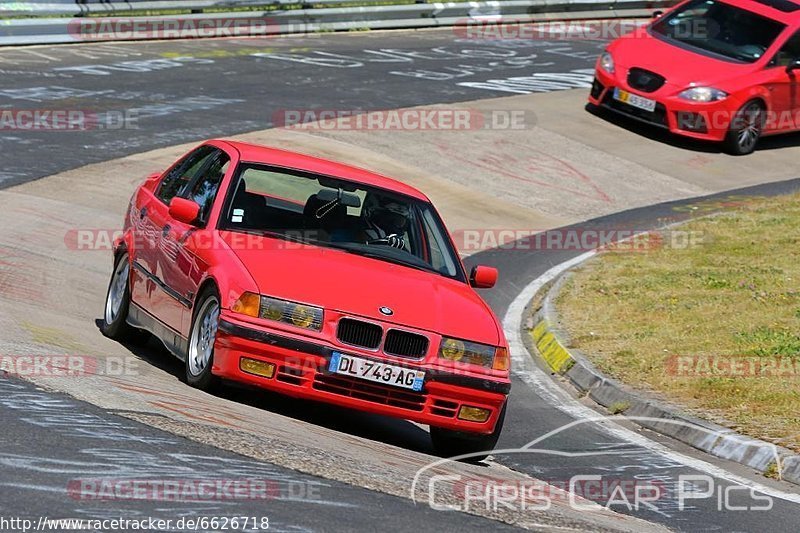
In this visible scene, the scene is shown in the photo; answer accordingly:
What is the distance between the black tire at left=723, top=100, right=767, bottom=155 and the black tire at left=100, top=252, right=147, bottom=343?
43.4 feet

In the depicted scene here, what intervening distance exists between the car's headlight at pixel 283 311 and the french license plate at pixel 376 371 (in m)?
0.25

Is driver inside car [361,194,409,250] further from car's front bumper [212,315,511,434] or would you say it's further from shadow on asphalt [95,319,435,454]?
car's front bumper [212,315,511,434]

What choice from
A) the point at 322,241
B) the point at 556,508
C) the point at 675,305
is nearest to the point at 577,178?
the point at 675,305

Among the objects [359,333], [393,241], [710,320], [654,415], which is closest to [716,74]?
[710,320]

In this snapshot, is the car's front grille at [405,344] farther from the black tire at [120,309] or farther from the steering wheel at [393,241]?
the black tire at [120,309]

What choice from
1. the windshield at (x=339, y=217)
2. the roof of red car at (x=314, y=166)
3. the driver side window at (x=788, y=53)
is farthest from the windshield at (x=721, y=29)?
the windshield at (x=339, y=217)

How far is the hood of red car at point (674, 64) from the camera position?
21516mm

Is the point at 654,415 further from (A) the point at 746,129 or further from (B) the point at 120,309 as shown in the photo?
(A) the point at 746,129

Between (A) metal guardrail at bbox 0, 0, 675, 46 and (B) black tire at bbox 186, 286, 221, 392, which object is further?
(A) metal guardrail at bbox 0, 0, 675, 46

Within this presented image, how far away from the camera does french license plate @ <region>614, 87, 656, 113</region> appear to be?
71.5 feet

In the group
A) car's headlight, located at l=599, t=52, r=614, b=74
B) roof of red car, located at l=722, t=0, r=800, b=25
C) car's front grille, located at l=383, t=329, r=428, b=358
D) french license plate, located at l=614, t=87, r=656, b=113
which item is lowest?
french license plate, located at l=614, t=87, r=656, b=113

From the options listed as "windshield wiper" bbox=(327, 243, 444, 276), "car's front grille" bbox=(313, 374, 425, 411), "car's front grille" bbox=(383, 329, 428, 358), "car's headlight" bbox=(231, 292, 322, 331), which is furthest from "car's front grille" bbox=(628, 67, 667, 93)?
"car's headlight" bbox=(231, 292, 322, 331)

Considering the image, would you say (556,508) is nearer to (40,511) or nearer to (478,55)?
(40,511)

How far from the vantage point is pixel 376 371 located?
823cm
